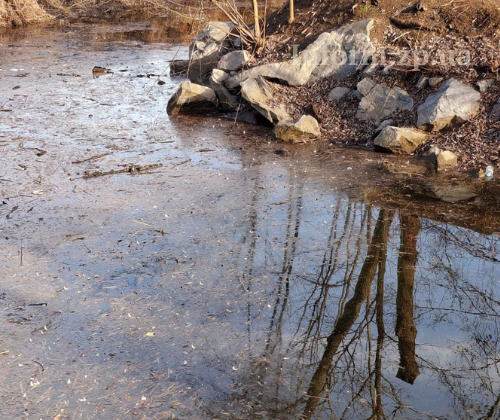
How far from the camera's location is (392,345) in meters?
5.10

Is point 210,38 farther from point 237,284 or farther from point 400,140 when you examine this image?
point 237,284

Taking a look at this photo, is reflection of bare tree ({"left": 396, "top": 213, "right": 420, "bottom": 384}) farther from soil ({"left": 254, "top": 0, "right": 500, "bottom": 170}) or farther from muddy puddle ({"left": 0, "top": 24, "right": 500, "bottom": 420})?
soil ({"left": 254, "top": 0, "right": 500, "bottom": 170})

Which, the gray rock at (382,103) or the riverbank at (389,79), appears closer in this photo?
the riverbank at (389,79)

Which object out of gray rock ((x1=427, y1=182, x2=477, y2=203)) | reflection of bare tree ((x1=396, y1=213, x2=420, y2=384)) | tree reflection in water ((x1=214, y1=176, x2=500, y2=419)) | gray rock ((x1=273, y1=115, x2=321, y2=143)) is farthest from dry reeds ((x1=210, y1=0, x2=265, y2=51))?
reflection of bare tree ((x1=396, y1=213, x2=420, y2=384))

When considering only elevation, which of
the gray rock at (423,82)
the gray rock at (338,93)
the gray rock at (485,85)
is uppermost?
the gray rock at (485,85)

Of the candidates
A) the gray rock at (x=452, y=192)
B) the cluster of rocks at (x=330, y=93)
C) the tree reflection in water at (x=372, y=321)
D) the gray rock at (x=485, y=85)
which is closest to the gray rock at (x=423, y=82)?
the cluster of rocks at (x=330, y=93)

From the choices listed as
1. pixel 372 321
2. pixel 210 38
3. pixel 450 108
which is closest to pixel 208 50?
pixel 210 38

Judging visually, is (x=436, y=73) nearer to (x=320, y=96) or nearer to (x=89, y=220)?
(x=320, y=96)

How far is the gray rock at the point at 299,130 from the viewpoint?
1012cm

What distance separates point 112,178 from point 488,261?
4.69m

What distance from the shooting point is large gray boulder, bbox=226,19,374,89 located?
11086 mm

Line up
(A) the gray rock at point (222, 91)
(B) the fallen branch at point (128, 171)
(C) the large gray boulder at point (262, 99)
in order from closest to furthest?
(B) the fallen branch at point (128, 171), (C) the large gray boulder at point (262, 99), (A) the gray rock at point (222, 91)

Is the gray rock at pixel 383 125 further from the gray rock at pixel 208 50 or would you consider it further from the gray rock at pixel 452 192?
the gray rock at pixel 208 50

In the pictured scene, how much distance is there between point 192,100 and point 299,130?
7.92 feet
